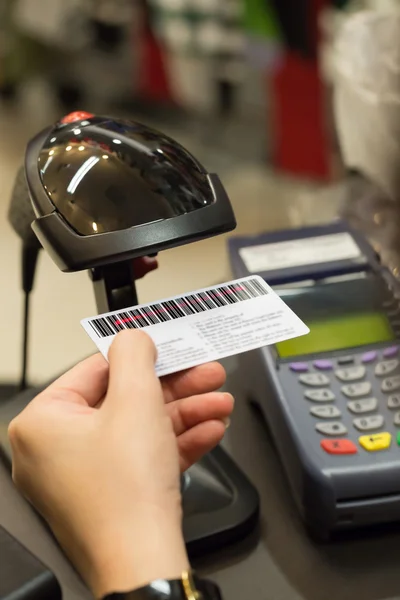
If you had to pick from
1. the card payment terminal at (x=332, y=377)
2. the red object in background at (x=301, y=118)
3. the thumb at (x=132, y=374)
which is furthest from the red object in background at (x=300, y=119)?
the thumb at (x=132, y=374)

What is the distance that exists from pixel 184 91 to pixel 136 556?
1967 mm

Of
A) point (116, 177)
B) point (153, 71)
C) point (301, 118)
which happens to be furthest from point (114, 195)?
point (153, 71)

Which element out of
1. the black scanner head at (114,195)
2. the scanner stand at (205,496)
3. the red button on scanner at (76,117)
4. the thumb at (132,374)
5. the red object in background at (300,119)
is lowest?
the red object in background at (300,119)

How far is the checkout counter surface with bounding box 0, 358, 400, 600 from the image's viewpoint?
1.32 feet

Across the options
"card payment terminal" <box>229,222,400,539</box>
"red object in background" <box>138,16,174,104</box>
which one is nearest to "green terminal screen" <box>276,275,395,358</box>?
"card payment terminal" <box>229,222,400,539</box>

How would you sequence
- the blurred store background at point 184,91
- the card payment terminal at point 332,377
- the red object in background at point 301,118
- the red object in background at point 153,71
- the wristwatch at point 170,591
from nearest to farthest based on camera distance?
the wristwatch at point 170,591, the card payment terminal at point 332,377, the blurred store background at point 184,91, the red object in background at point 301,118, the red object in background at point 153,71

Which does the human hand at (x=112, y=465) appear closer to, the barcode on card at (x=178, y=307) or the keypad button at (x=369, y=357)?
the barcode on card at (x=178, y=307)

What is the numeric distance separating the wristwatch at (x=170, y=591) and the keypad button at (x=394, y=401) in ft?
0.59

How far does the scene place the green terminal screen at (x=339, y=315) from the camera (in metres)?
0.49

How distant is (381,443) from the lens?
1.39 feet

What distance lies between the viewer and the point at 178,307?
0.42 metres

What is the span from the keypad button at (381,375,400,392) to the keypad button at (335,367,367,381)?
1 centimetres

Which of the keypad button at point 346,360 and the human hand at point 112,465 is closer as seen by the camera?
the human hand at point 112,465

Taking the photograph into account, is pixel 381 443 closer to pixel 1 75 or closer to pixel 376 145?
pixel 376 145
